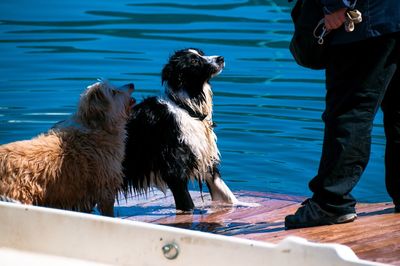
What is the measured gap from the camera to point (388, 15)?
Result: 5.25m

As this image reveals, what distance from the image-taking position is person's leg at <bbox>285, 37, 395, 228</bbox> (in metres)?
5.31

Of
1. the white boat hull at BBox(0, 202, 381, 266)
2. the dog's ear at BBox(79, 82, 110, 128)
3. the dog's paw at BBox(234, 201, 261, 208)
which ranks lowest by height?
the dog's paw at BBox(234, 201, 261, 208)

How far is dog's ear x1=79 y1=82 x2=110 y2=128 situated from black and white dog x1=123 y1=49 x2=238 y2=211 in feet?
1.83

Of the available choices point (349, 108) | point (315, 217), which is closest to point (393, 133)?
point (349, 108)

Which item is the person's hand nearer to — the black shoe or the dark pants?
the dark pants

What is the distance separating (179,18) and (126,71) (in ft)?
9.10

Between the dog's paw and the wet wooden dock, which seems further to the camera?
the dog's paw

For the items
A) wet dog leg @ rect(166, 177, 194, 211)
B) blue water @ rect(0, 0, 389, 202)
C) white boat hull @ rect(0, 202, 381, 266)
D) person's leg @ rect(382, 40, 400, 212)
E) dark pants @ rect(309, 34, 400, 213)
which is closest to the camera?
white boat hull @ rect(0, 202, 381, 266)

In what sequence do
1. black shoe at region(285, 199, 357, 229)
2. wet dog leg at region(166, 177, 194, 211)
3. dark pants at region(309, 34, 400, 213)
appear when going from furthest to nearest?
wet dog leg at region(166, 177, 194, 211), black shoe at region(285, 199, 357, 229), dark pants at region(309, 34, 400, 213)

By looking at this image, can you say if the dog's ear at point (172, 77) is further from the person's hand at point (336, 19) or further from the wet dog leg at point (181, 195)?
the person's hand at point (336, 19)

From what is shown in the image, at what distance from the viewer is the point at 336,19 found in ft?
17.2

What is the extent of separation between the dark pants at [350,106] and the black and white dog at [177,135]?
6.04 ft

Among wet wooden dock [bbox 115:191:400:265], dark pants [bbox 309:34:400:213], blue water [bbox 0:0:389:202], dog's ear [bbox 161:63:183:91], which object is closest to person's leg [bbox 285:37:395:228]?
dark pants [bbox 309:34:400:213]

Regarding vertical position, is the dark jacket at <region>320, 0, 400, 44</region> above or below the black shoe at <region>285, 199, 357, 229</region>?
above
